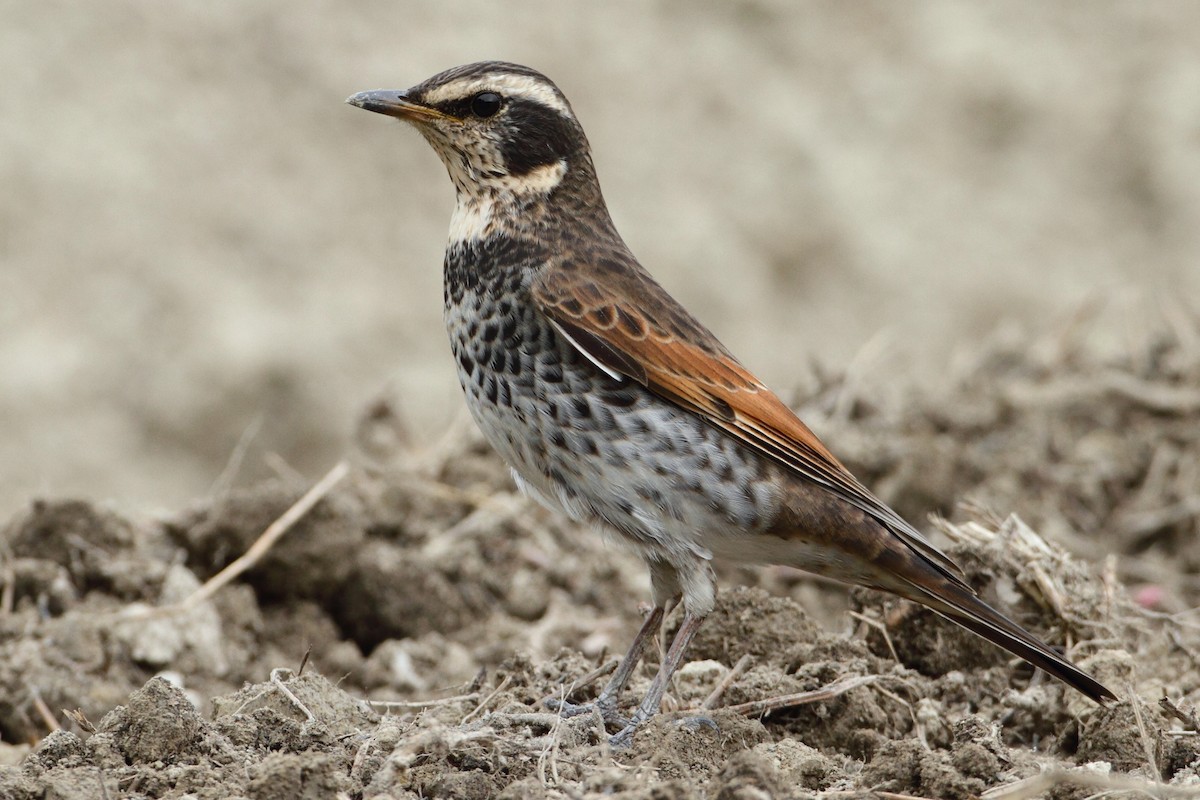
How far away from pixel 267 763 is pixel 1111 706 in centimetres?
243

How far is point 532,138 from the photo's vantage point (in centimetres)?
568

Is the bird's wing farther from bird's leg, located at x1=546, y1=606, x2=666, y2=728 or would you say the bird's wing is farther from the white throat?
bird's leg, located at x1=546, y1=606, x2=666, y2=728

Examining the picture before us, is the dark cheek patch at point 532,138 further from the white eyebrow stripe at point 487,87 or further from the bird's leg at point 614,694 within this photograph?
the bird's leg at point 614,694

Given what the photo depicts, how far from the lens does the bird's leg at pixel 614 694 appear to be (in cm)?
493

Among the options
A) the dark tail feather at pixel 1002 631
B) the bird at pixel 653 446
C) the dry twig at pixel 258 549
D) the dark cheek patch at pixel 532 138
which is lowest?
the dry twig at pixel 258 549

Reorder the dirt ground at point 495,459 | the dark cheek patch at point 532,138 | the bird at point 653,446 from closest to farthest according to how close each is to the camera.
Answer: the dirt ground at point 495,459, the bird at point 653,446, the dark cheek patch at point 532,138

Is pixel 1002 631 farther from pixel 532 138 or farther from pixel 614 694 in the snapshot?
pixel 532 138

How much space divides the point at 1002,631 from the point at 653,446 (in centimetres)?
119

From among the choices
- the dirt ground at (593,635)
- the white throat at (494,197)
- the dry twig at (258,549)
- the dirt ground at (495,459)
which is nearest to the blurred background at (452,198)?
the dirt ground at (495,459)

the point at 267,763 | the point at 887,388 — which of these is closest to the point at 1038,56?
the point at 887,388

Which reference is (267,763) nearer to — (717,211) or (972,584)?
(972,584)

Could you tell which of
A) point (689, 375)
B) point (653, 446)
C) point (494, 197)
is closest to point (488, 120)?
point (494, 197)

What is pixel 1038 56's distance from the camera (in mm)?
13508

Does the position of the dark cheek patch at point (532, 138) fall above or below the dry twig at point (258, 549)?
above
